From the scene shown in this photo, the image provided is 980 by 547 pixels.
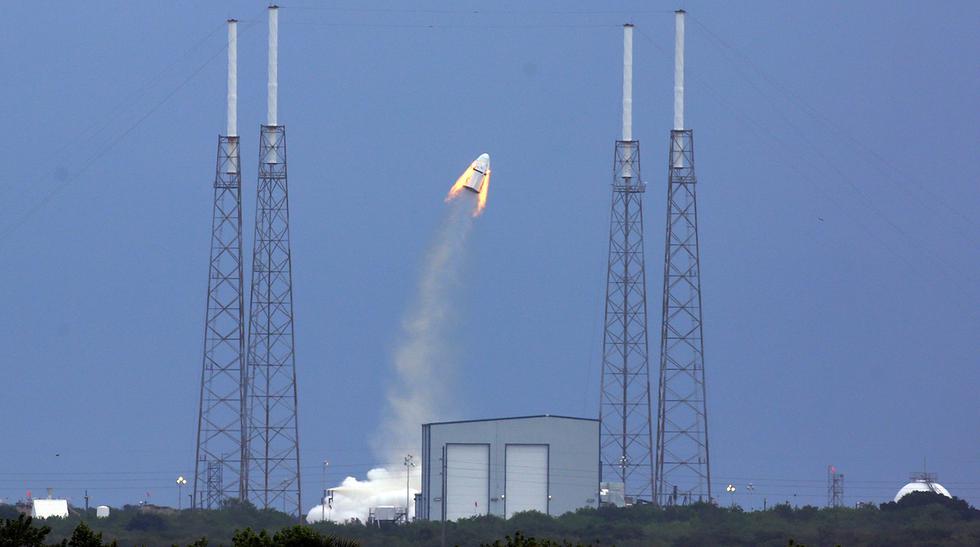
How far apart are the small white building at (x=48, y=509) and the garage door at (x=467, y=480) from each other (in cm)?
2054

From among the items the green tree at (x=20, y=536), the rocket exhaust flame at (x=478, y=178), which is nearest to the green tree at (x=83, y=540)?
the green tree at (x=20, y=536)

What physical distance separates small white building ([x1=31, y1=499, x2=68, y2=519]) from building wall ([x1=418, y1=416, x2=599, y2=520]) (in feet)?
63.3

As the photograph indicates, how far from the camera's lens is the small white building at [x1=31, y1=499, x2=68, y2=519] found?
101 m

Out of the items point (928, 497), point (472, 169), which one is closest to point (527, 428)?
point (472, 169)

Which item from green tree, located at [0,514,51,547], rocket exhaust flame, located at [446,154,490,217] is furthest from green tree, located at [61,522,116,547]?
rocket exhaust flame, located at [446,154,490,217]

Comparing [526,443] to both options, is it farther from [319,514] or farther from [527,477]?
[319,514]

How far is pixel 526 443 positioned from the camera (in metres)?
99.9

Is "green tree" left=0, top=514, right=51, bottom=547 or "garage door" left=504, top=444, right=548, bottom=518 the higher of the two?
"garage door" left=504, top=444, right=548, bottom=518

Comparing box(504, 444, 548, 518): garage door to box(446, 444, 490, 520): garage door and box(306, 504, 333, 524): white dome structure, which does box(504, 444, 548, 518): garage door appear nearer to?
box(446, 444, 490, 520): garage door

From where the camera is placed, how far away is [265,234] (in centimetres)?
8750

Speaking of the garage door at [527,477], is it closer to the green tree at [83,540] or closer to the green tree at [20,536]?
the green tree at [20,536]

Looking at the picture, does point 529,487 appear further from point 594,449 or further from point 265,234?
point 265,234

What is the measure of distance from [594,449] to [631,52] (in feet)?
69.3

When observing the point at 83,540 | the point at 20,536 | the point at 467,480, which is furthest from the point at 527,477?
the point at 83,540
